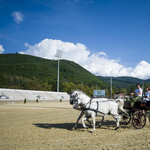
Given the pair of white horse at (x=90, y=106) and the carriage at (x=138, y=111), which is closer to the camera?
the pair of white horse at (x=90, y=106)

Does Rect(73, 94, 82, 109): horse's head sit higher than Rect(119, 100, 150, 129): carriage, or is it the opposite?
Rect(73, 94, 82, 109): horse's head

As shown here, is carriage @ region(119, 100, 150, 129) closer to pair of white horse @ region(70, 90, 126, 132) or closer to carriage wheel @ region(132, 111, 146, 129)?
carriage wheel @ region(132, 111, 146, 129)

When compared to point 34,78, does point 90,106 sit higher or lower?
lower

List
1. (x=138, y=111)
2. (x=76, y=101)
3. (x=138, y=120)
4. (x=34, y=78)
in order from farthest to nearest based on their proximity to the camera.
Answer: (x=34, y=78), (x=138, y=111), (x=138, y=120), (x=76, y=101)

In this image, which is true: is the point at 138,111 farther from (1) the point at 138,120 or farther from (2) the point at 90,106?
(2) the point at 90,106

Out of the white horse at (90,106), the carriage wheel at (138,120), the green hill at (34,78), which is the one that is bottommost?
the carriage wheel at (138,120)

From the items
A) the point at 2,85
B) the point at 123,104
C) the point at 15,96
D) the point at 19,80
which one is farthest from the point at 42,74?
the point at 123,104

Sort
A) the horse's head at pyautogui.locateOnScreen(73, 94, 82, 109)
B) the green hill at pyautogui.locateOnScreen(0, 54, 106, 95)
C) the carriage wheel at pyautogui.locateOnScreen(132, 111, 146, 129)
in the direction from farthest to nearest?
the green hill at pyautogui.locateOnScreen(0, 54, 106, 95) < the carriage wheel at pyautogui.locateOnScreen(132, 111, 146, 129) < the horse's head at pyautogui.locateOnScreen(73, 94, 82, 109)

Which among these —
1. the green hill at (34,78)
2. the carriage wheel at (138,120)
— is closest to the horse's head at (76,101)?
the carriage wheel at (138,120)

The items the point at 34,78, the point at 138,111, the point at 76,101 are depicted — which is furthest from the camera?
the point at 34,78

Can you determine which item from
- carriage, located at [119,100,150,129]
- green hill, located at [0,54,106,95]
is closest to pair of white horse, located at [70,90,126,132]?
carriage, located at [119,100,150,129]

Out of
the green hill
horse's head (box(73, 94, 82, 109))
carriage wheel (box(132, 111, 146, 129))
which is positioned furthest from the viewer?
the green hill

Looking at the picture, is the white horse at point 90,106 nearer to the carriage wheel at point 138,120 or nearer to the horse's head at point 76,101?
the horse's head at point 76,101

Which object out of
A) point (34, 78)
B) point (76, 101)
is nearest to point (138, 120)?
point (76, 101)
